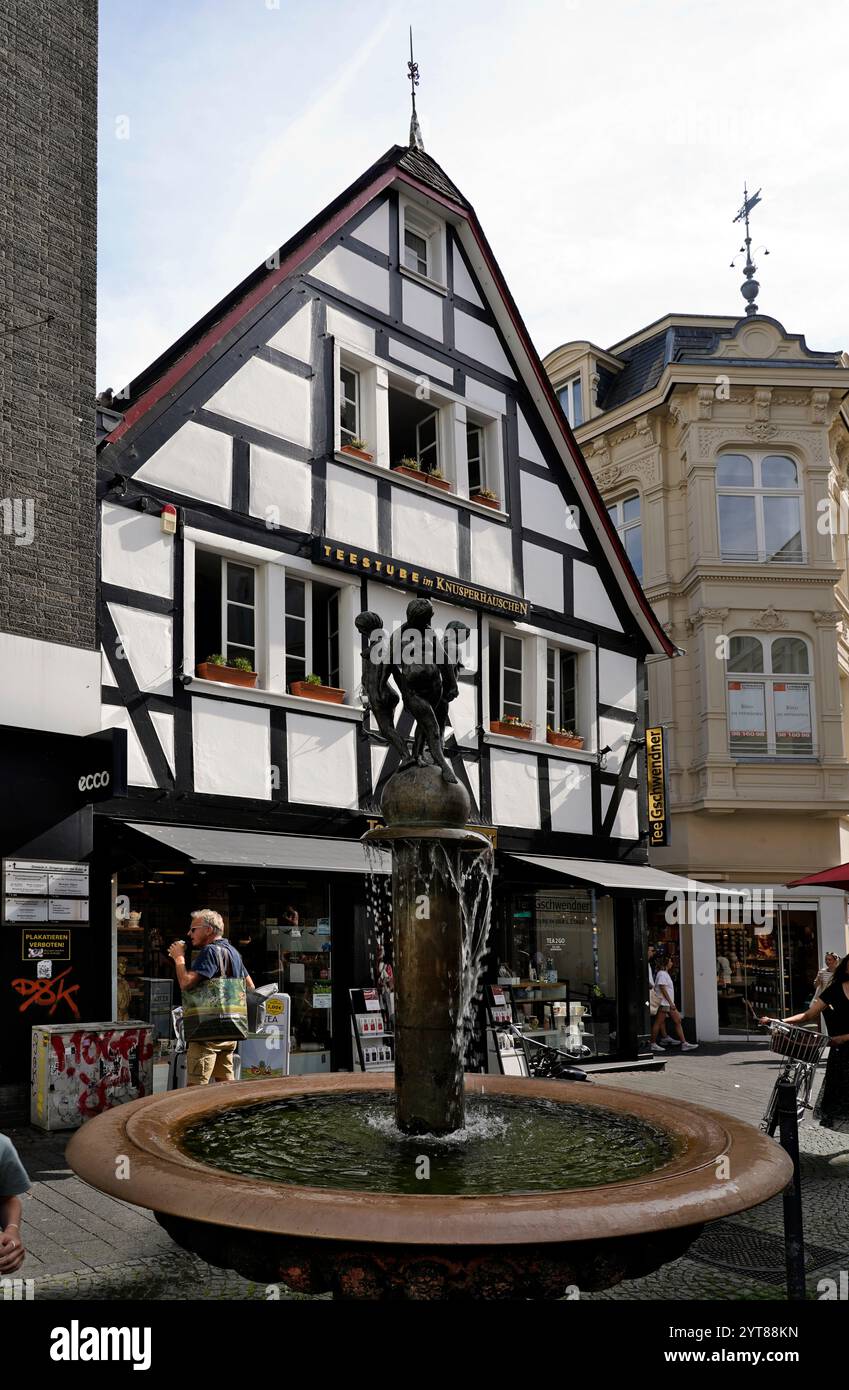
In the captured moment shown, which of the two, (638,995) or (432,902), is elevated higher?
(432,902)

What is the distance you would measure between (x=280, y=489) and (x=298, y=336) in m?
2.01

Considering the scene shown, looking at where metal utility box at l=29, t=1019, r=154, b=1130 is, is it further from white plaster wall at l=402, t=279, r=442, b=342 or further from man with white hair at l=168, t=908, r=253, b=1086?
white plaster wall at l=402, t=279, r=442, b=342

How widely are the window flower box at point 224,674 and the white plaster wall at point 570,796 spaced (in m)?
5.17

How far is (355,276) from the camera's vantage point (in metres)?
14.5

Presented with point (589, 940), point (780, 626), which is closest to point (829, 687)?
point (780, 626)

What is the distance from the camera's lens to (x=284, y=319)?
44.1 feet

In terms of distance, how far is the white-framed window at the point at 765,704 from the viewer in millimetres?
21484

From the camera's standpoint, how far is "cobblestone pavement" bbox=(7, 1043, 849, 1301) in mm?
5617

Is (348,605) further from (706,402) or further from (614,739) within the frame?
(706,402)

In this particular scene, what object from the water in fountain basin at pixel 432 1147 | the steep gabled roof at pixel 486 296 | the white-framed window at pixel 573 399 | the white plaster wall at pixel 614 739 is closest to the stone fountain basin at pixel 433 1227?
the water in fountain basin at pixel 432 1147

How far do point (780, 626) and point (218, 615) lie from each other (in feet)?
42.3

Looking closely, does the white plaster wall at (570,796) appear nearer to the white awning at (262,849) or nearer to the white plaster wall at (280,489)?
the white awning at (262,849)

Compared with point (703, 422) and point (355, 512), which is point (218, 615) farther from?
point (703, 422)
